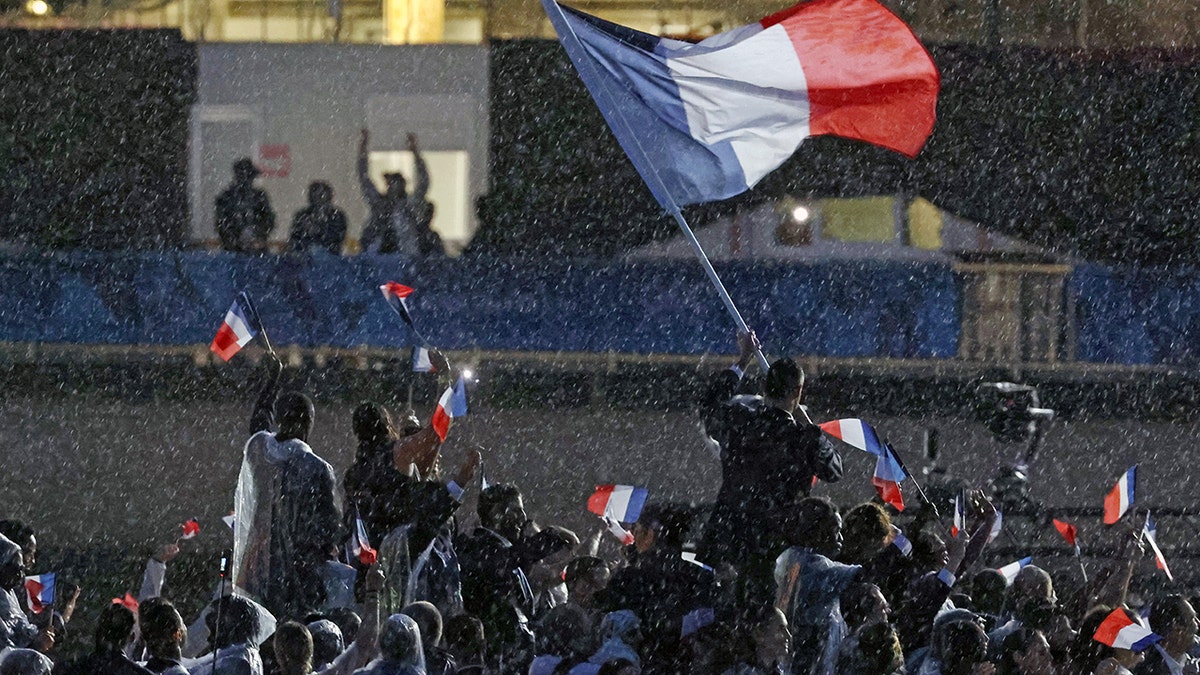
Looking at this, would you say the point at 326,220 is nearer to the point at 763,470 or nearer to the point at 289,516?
→ the point at 289,516

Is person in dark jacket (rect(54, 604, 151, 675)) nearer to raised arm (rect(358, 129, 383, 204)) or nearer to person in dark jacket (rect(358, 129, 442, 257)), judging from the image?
person in dark jacket (rect(358, 129, 442, 257))

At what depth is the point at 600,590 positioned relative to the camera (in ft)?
23.2

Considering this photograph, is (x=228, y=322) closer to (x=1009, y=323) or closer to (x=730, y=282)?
(x=730, y=282)

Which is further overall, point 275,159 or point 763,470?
point 275,159

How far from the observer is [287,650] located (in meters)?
5.75

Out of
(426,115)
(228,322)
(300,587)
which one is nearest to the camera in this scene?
(300,587)

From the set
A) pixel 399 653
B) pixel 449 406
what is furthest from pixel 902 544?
pixel 399 653

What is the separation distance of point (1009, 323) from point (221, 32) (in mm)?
6640

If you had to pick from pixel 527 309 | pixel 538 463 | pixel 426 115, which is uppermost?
pixel 426 115

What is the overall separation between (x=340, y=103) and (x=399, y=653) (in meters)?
11.2

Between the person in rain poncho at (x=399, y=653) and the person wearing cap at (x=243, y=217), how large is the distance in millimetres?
8539

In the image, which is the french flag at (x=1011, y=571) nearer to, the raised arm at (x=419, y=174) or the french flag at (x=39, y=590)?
the french flag at (x=39, y=590)

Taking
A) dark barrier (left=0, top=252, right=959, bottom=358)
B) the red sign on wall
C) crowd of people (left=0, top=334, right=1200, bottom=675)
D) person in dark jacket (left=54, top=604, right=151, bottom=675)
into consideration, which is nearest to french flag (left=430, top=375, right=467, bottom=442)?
crowd of people (left=0, top=334, right=1200, bottom=675)

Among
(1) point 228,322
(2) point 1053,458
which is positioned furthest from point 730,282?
(1) point 228,322
